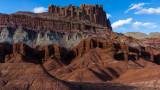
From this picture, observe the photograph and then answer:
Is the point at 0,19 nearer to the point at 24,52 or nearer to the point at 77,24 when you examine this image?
the point at 24,52

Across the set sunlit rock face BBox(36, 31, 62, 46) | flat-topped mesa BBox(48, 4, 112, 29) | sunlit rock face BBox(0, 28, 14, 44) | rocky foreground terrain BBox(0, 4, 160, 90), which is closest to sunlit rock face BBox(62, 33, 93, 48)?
rocky foreground terrain BBox(0, 4, 160, 90)

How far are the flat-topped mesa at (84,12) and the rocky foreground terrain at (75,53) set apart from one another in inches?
27.5

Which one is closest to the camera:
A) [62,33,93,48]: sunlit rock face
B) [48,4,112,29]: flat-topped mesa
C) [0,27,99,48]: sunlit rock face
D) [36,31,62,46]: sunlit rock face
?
Result: [0,27,99,48]: sunlit rock face

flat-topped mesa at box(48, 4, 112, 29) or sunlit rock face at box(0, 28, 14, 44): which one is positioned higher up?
flat-topped mesa at box(48, 4, 112, 29)

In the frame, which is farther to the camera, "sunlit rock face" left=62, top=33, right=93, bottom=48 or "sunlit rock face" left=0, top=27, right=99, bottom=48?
"sunlit rock face" left=62, top=33, right=93, bottom=48

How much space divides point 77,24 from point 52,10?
28.1 m

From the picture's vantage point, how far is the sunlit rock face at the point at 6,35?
8769cm

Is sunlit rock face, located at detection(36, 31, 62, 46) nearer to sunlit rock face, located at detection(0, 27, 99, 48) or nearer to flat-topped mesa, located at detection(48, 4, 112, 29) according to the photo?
sunlit rock face, located at detection(0, 27, 99, 48)

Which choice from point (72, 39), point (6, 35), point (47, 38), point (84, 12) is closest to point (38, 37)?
point (47, 38)

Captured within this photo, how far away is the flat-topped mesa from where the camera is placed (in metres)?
131

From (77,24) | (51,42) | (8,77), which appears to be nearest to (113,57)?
(51,42)

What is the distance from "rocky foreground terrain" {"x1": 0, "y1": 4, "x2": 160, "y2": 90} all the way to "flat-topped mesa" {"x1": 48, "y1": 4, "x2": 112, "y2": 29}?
698 millimetres

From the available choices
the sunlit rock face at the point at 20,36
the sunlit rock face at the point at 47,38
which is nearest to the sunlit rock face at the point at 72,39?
the sunlit rock face at the point at 47,38

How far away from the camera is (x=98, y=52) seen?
272 feet
